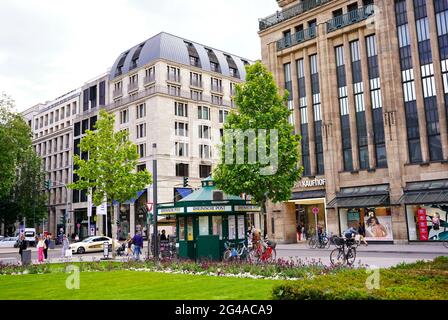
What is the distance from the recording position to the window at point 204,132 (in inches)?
2606

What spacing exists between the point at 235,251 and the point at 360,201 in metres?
18.7

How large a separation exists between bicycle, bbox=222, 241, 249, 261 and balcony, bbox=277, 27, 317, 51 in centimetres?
2638

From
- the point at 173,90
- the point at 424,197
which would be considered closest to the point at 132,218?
the point at 173,90

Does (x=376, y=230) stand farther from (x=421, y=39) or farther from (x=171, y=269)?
(x=171, y=269)

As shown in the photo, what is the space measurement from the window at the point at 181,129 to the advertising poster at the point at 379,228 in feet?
108

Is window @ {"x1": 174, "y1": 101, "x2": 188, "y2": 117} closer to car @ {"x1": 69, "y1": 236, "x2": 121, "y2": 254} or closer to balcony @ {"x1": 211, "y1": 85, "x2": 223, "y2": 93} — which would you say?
balcony @ {"x1": 211, "y1": 85, "x2": 223, "y2": 93}

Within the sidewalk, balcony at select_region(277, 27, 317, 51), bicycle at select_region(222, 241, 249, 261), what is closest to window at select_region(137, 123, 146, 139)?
balcony at select_region(277, 27, 317, 51)

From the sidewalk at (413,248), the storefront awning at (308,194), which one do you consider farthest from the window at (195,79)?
the sidewalk at (413,248)

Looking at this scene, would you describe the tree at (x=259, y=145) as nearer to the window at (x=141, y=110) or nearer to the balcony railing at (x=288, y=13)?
the balcony railing at (x=288, y=13)

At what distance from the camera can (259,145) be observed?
27172 millimetres

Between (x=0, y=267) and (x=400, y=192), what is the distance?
28211mm

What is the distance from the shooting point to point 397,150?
35.1 m

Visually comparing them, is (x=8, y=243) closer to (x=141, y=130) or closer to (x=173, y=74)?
(x=141, y=130)

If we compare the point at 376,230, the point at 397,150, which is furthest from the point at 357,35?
the point at 376,230
